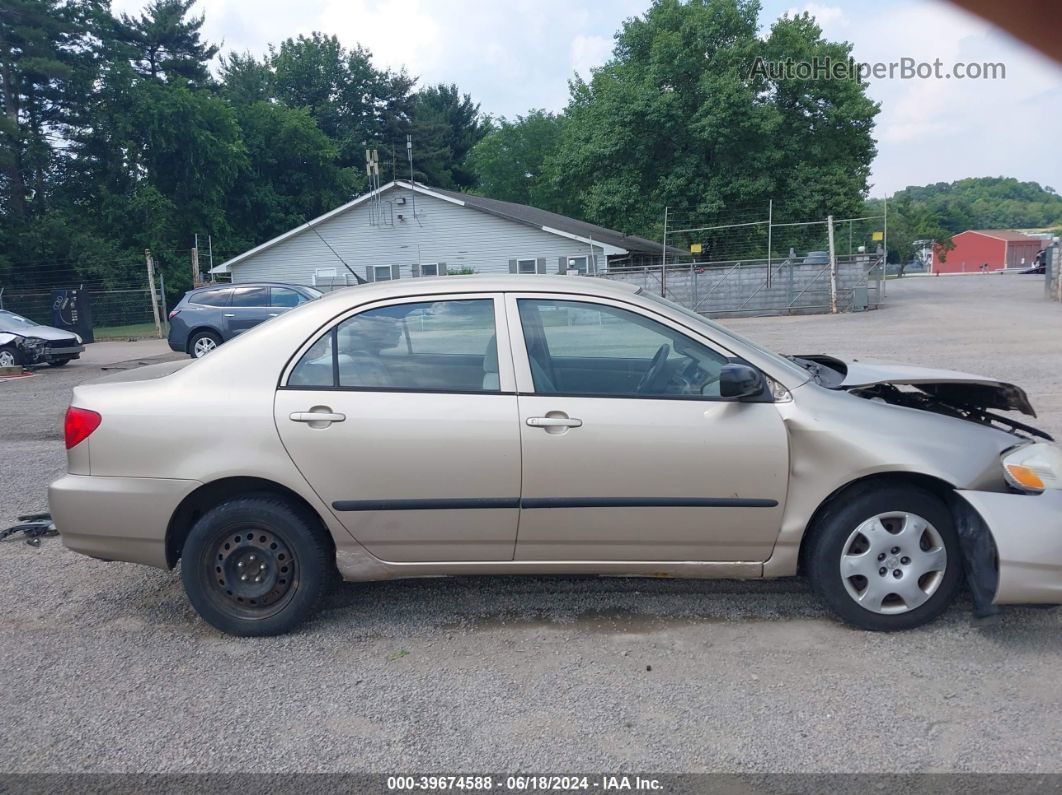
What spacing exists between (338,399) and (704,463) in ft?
5.37

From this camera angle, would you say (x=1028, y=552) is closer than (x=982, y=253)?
Yes

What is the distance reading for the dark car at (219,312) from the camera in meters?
17.3

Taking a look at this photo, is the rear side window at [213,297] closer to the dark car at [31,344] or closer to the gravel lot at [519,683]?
the dark car at [31,344]

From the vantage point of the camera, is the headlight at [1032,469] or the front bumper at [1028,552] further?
the headlight at [1032,469]

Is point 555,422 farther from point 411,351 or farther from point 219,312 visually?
point 219,312

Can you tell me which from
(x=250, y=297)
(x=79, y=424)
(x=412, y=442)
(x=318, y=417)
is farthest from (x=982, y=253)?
(x=79, y=424)

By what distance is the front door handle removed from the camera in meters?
3.81

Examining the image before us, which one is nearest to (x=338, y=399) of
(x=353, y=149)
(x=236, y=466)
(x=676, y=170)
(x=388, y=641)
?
(x=236, y=466)

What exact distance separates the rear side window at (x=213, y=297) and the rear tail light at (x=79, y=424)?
14.2 meters

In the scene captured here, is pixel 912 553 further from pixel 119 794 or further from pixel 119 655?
pixel 119 655

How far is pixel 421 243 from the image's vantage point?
35250mm

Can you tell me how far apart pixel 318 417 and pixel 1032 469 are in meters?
3.07

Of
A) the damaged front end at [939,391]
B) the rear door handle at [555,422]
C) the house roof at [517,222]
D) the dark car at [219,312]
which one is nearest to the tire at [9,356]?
the dark car at [219,312]

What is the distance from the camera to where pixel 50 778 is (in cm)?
290
